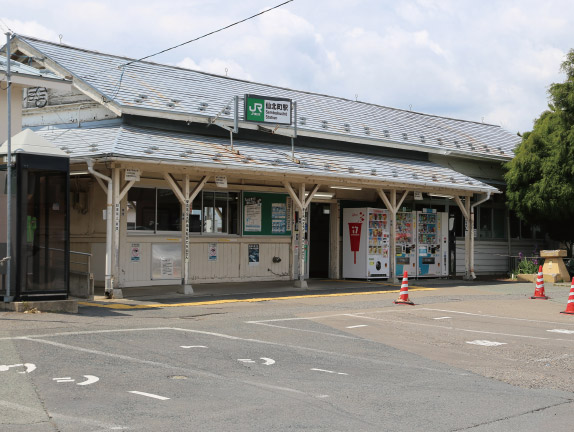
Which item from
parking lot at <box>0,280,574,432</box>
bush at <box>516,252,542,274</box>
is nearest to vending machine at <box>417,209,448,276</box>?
bush at <box>516,252,542,274</box>

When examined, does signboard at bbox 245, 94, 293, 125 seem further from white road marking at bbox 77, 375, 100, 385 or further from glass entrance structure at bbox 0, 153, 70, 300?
white road marking at bbox 77, 375, 100, 385

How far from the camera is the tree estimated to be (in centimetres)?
2609

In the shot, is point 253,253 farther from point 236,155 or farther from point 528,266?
point 528,266

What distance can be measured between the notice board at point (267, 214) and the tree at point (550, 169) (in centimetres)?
938

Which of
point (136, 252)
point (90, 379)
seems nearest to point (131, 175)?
point (136, 252)

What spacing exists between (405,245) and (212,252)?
24.4 feet

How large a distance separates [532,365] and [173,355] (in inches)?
194

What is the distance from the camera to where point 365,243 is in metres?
24.1

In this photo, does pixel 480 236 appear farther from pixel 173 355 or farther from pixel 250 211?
pixel 173 355

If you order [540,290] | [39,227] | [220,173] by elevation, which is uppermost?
[220,173]

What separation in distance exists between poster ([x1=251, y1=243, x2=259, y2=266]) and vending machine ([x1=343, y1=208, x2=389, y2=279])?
3.57 metres

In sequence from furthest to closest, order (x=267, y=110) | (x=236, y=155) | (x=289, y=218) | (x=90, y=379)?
(x=289, y=218) < (x=267, y=110) < (x=236, y=155) < (x=90, y=379)

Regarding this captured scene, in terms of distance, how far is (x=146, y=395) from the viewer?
7.60 m

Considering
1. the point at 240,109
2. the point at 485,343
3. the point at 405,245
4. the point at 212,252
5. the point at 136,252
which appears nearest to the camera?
the point at 485,343
